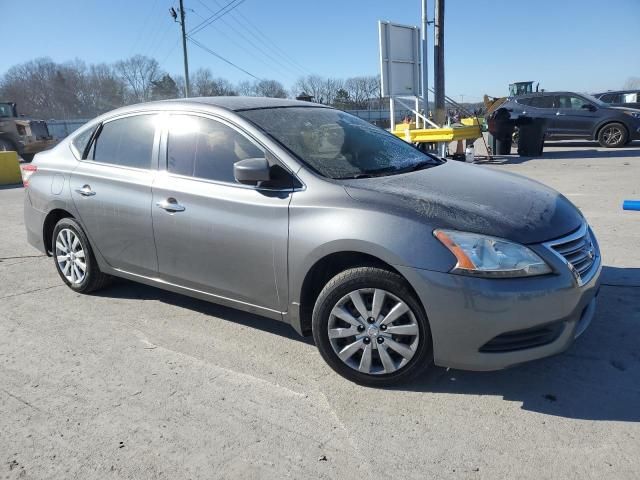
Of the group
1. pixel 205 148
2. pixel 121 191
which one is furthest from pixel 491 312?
pixel 121 191

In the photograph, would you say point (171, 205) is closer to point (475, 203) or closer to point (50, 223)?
point (50, 223)

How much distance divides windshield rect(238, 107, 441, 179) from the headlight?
0.92 metres

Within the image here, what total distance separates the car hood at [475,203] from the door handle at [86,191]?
7.65 ft

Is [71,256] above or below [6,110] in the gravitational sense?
below

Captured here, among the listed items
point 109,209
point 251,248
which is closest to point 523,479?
point 251,248

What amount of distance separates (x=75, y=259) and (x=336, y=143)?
8.60 feet

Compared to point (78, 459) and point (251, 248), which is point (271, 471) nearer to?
point (78, 459)

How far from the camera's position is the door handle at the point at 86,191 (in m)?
4.30

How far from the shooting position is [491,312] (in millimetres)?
2613

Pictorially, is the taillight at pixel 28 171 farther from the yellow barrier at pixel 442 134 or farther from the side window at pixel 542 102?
the side window at pixel 542 102

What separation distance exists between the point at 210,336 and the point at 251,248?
859mm

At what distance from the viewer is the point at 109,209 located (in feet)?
13.6

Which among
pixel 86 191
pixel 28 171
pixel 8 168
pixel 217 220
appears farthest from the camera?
pixel 8 168

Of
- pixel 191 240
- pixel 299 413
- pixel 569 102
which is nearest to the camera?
pixel 299 413
